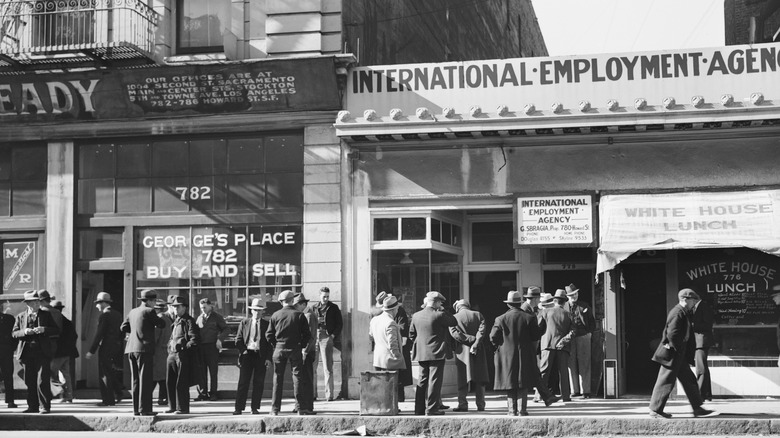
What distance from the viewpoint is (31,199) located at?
19.9 meters

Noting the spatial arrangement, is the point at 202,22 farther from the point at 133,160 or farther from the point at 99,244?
the point at 99,244

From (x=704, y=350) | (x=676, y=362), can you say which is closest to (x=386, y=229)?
(x=704, y=350)

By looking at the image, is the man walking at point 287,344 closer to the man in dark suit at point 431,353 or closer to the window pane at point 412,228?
the man in dark suit at point 431,353

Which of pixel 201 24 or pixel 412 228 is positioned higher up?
pixel 201 24

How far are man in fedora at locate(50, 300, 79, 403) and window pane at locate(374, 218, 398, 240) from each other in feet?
18.5

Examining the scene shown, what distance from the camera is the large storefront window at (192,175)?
1914 centimetres

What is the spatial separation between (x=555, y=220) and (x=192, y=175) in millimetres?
6833

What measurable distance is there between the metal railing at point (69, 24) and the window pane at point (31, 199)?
2.58 meters

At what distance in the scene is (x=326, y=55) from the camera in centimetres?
1831

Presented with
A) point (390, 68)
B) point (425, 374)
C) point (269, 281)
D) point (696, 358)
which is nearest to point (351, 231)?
point (269, 281)

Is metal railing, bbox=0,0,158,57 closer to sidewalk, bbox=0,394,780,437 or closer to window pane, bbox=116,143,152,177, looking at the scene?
window pane, bbox=116,143,152,177

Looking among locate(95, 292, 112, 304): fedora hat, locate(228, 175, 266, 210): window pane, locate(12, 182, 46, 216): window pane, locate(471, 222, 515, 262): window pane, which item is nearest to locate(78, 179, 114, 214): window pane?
locate(12, 182, 46, 216): window pane

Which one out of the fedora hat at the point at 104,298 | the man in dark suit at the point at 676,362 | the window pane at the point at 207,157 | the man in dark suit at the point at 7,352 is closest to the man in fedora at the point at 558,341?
the man in dark suit at the point at 676,362

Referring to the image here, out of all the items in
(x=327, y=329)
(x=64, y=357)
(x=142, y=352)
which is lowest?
(x=64, y=357)
